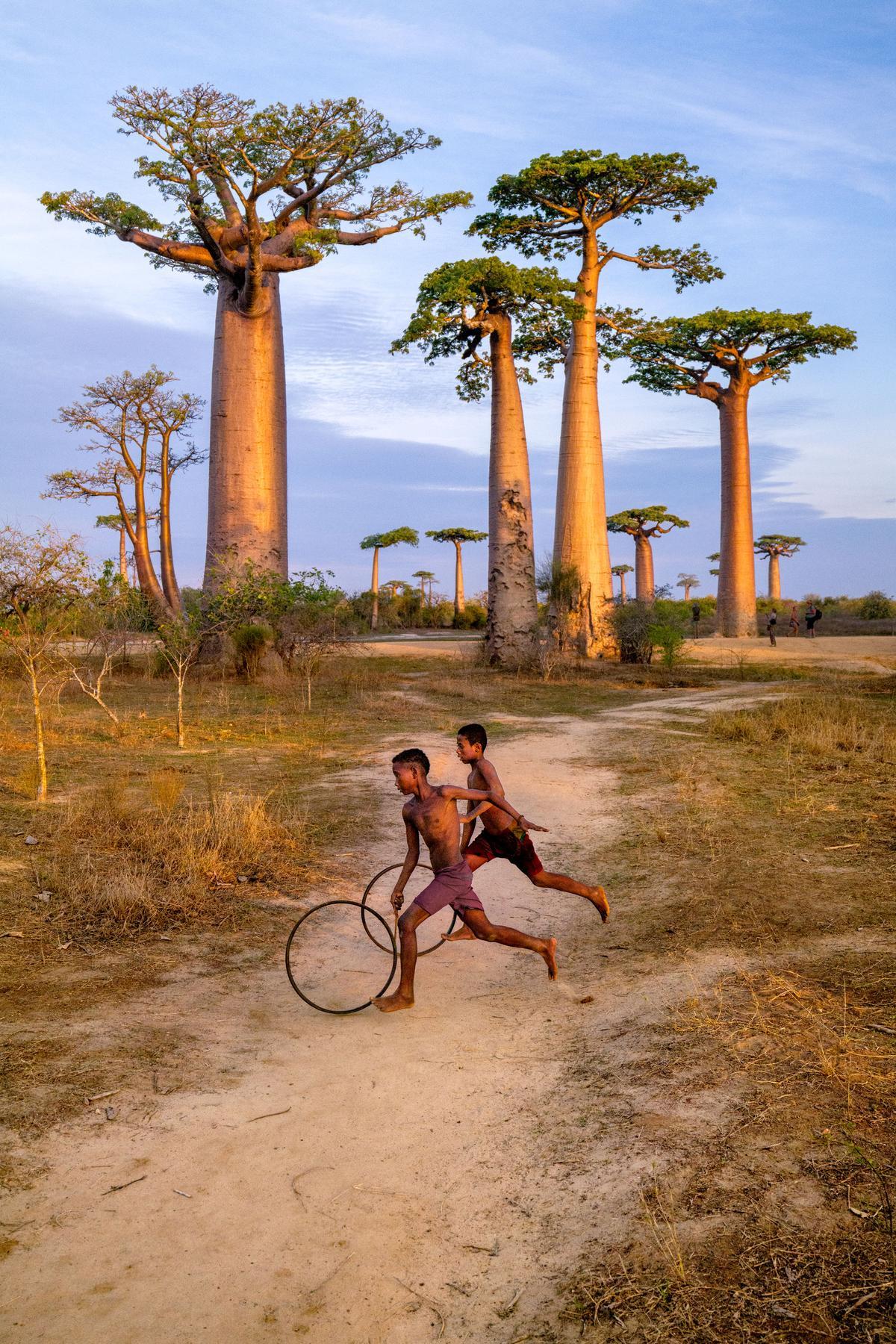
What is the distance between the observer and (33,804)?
24.1 feet

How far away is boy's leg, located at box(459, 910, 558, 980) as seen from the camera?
4.20 metres

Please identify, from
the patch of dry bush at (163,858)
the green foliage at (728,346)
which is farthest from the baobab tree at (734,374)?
the patch of dry bush at (163,858)

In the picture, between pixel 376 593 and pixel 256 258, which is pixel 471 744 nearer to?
pixel 256 258

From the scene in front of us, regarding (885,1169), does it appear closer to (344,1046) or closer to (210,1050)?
(344,1046)

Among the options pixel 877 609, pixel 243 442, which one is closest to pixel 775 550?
pixel 877 609

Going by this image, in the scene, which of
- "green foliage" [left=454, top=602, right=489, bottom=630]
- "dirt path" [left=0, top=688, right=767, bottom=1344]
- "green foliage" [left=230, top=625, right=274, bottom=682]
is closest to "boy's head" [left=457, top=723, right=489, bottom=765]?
"dirt path" [left=0, top=688, right=767, bottom=1344]

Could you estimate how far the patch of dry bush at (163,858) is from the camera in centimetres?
538

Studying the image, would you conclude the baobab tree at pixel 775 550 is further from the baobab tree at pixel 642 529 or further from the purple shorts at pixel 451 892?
the purple shorts at pixel 451 892

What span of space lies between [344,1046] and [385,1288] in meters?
1.53

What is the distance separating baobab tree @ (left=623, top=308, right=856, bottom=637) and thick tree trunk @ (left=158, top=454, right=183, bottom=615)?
12.1 meters

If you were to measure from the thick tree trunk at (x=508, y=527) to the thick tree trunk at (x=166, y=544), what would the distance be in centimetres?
972

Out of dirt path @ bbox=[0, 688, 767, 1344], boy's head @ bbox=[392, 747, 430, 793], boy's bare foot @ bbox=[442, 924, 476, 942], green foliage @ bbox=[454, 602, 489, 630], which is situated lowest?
dirt path @ bbox=[0, 688, 767, 1344]

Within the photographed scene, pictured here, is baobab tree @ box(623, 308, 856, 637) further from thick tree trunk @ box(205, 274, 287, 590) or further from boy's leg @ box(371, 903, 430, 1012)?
boy's leg @ box(371, 903, 430, 1012)

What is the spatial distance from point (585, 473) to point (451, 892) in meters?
17.3
